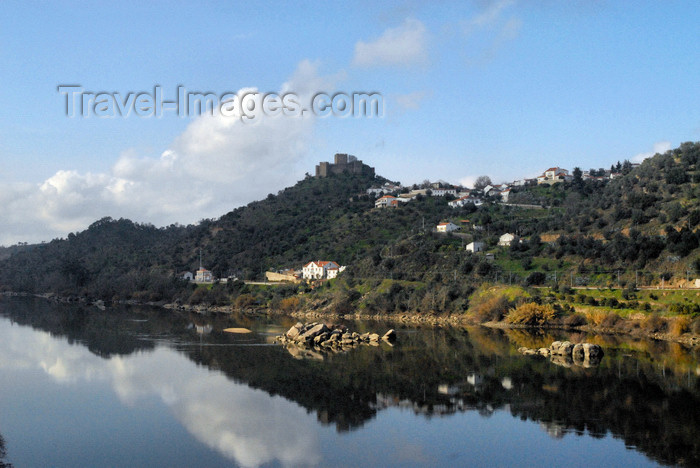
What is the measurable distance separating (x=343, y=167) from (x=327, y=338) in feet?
302

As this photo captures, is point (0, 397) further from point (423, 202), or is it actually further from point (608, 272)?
point (423, 202)

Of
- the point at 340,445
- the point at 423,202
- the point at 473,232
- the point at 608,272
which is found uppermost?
the point at 423,202

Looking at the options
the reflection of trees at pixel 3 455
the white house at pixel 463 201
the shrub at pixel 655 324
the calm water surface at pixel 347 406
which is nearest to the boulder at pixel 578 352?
the calm water surface at pixel 347 406

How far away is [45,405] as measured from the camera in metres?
23.6

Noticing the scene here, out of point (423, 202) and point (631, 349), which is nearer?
point (631, 349)

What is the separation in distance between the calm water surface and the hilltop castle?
9128cm

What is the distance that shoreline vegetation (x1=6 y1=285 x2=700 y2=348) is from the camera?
37.4 meters

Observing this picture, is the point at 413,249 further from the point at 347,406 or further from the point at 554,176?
the point at 554,176

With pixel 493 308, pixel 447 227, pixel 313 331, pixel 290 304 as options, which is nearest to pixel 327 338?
pixel 313 331

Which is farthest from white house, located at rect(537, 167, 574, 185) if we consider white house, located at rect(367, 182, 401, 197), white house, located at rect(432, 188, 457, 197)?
white house, located at rect(367, 182, 401, 197)

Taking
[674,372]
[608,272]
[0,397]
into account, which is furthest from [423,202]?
[0,397]

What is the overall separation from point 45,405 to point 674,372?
2662cm

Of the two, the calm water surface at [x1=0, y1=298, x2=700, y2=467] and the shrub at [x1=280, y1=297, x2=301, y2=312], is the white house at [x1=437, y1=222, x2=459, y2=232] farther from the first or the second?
the calm water surface at [x1=0, y1=298, x2=700, y2=467]

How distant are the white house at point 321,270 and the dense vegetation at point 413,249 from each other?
3.37 metres
